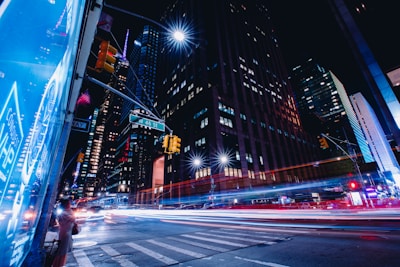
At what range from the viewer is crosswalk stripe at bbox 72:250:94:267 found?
578cm

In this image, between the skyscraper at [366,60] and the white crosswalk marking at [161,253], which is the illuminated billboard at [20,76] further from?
the skyscraper at [366,60]

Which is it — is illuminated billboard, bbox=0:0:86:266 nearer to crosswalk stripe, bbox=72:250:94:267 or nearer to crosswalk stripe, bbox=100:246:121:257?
crosswalk stripe, bbox=72:250:94:267

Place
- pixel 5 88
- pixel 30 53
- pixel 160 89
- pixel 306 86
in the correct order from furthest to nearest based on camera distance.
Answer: pixel 306 86, pixel 160 89, pixel 30 53, pixel 5 88

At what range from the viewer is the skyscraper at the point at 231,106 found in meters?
45.4

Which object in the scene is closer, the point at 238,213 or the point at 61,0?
the point at 61,0

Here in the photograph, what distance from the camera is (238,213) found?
63.0ft

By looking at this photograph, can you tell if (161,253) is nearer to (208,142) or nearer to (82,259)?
(82,259)

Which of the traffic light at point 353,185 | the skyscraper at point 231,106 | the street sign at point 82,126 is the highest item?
the skyscraper at point 231,106

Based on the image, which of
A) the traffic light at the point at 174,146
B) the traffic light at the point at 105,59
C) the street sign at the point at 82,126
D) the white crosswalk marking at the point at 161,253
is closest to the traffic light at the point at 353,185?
the white crosswalk marking at the point at 161,253

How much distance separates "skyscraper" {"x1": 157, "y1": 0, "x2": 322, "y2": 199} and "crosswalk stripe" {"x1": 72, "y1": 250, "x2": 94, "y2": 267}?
34.1 m

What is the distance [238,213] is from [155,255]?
14469 millimetres

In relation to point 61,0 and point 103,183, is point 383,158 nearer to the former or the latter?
point 61,0

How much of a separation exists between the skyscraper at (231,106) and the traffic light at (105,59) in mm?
36134

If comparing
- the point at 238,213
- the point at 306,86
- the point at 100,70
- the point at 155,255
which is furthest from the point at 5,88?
the point at 306,86
